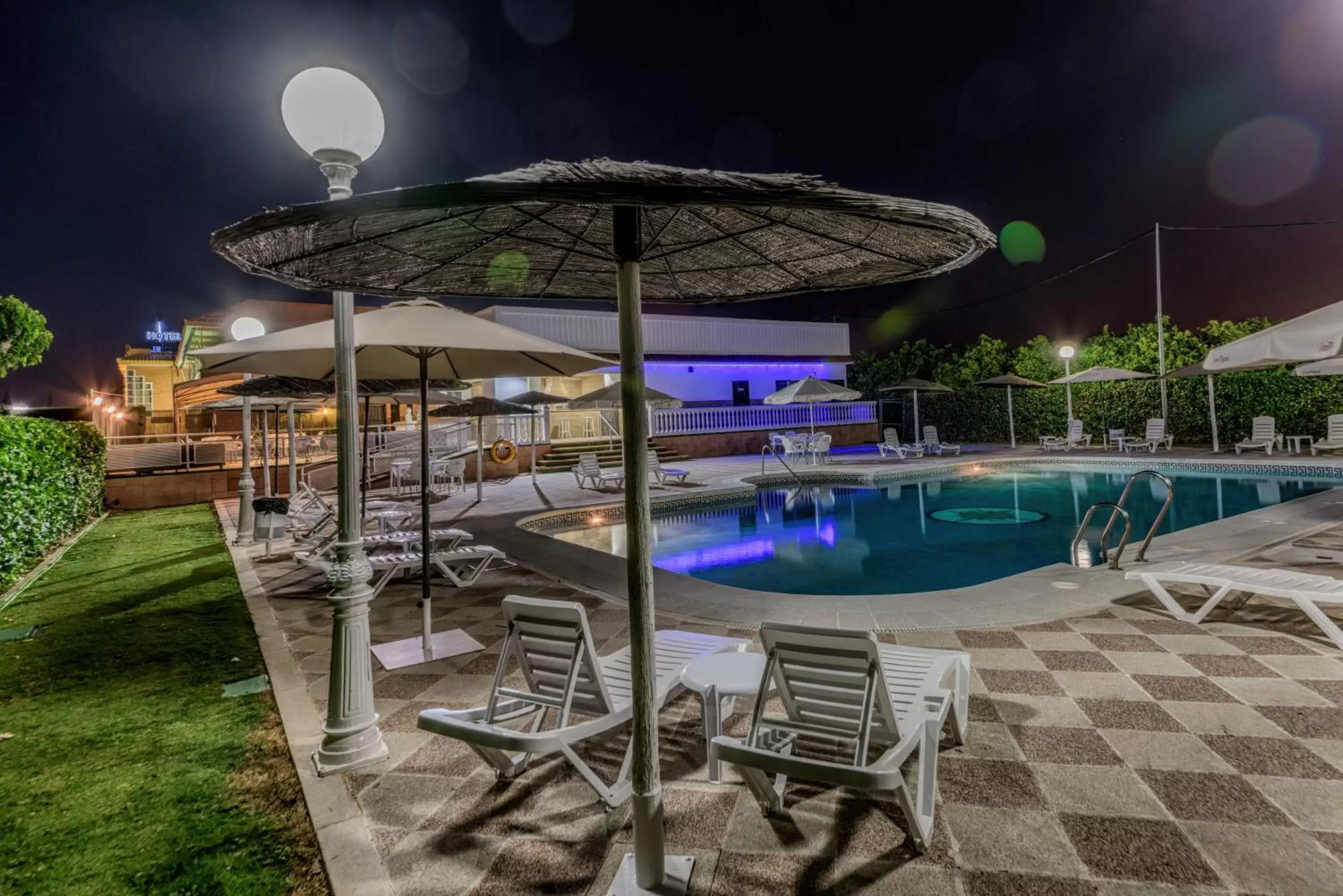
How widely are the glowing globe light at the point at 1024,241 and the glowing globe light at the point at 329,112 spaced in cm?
3333

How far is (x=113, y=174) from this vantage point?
39625 millimetres

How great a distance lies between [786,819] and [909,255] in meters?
2.38

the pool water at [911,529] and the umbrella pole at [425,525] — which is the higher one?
the umbrella pole at [425,525]

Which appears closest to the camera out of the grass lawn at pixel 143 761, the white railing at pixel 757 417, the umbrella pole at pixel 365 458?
the grass lawn at pixel 143 761

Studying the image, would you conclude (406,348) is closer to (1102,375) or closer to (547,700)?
(547,700)

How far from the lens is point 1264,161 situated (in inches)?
947

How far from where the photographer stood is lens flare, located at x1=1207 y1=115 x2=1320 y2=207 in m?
22.5

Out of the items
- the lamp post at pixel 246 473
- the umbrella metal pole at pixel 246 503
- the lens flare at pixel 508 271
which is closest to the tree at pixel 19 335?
the lamp post at pixel 246 473

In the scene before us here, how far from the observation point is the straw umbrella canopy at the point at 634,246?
1.69 meters

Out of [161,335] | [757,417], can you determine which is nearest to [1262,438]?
[757,417]

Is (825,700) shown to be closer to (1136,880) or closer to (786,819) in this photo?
(786,819)

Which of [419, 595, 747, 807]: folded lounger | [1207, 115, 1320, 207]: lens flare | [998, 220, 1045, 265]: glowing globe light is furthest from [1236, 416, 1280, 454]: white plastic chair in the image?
[419, 595, 747, 807]: folded lounger

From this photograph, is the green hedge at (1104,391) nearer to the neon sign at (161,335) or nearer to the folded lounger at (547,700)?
the folded lounger at (547,700)

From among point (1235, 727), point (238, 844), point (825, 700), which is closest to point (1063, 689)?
point (1235, 727)
